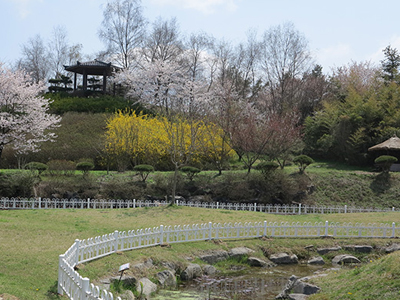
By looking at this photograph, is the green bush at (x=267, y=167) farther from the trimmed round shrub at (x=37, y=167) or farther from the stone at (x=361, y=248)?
the trimmed round shrub at (x=37, y=167)

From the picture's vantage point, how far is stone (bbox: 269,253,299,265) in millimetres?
12820

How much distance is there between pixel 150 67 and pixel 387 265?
35362 millimetres

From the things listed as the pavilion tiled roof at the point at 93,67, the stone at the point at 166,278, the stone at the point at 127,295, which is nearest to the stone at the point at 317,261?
the stone at the point at 166,278

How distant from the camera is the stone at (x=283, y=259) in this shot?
12.8 metres

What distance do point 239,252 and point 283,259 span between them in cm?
146

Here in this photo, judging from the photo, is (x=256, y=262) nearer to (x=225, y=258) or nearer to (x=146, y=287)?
(x=225, y=258)

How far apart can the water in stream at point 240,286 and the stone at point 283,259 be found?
53 cm

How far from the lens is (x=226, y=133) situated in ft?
94.1

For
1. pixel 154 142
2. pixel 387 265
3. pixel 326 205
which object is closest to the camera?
pixel 387 265

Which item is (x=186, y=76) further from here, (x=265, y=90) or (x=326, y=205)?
(x=326, y=205)

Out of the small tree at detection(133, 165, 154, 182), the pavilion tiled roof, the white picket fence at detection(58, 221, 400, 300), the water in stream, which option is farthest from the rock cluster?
the pavilion tiled roof

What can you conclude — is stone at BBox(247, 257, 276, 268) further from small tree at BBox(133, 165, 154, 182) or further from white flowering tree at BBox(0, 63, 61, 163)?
white flowering tree at BBox(0, 63, 61, 163)

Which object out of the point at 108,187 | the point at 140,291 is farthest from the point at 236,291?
the point at 108,187

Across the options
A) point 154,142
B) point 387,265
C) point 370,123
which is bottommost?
point 387,265
